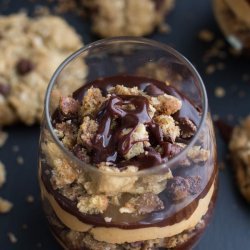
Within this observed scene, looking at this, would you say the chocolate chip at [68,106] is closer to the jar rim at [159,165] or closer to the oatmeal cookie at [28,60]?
the jar rim at [159,165]

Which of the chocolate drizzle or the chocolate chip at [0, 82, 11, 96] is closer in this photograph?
the chocolate drizzle

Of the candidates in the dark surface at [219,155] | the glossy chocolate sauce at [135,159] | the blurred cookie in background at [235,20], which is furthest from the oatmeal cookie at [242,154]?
the glossy chocolate sauce at [135,159]

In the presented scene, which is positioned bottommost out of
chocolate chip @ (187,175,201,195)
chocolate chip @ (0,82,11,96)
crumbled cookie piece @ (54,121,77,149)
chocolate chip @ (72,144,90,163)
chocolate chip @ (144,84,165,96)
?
chocolate chip @ (0,82,11,96)

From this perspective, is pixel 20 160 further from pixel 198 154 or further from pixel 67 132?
pixel 198 154

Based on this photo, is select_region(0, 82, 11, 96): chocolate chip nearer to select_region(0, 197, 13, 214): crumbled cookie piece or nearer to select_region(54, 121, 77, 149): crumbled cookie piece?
select_region(0, 197, 13, 214): crumbled cookie piece

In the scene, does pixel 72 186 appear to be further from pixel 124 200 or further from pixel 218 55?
pixel 218 55

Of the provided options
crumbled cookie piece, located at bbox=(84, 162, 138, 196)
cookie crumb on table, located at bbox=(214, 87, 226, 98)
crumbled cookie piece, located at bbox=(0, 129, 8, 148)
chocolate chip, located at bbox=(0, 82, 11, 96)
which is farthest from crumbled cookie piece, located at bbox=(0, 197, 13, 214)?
cookie crumb on table, located at bbox=(214, 87, 226, 98)

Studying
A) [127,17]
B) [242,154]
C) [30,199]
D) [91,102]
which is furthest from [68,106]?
[127,17]
